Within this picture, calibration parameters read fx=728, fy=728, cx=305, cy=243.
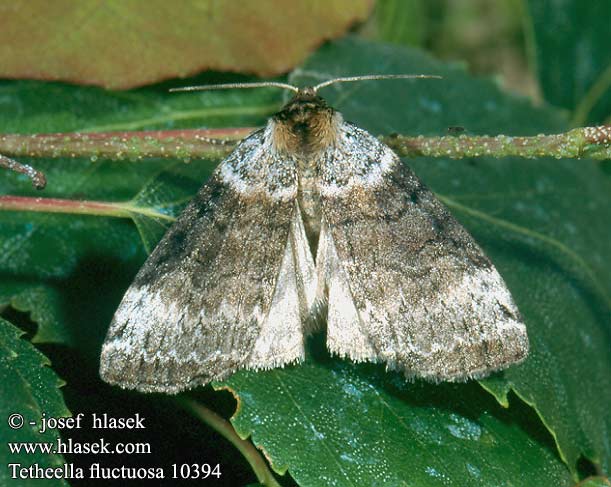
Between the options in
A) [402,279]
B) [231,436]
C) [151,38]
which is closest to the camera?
[402,279]

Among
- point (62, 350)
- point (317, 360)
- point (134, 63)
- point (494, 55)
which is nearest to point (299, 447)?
point (317, 360)

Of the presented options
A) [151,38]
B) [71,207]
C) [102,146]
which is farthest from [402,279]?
[151,38]

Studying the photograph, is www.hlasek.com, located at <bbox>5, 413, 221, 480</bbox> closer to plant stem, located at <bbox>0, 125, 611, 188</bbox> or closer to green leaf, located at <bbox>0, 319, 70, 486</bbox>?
green leaf, located at <bbox>0, 319, 70, 486</bbox>

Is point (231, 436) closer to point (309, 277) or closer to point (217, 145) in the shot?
point (309, 277)

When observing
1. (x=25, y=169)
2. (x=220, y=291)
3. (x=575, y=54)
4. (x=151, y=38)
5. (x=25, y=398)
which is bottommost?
(x=25, y=398)

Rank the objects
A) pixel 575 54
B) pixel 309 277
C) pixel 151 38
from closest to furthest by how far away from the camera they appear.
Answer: pixel 309 277 → pixel 151 38 → pixel 575 54

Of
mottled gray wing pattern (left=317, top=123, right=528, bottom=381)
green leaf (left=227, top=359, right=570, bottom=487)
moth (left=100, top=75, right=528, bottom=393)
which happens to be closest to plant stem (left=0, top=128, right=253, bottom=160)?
moth (left=100, top=75, right=528, bottom=393)
